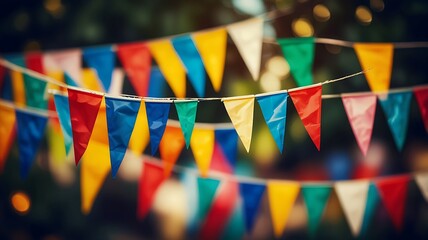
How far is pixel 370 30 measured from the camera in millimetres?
3973

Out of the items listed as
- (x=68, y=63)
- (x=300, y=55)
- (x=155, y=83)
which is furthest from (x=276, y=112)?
(x=68, y=63)

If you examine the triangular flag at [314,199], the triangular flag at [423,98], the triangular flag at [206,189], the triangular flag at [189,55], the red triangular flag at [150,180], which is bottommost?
Answer: the triangular flag at [314,199]

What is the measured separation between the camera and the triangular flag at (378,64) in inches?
114

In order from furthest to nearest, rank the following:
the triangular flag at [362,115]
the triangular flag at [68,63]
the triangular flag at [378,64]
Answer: the triangular flag at [68,63] → the triangular flag at [378,64] → the triangular flag at [362,115]

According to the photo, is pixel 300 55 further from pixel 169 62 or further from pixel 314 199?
pixel 314 199

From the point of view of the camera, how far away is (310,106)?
97.3 inches

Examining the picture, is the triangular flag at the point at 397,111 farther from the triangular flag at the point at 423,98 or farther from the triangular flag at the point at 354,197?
the triangular flag at the point at 354,197

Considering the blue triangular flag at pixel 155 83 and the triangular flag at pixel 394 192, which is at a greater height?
the blue triangular flag at pixel 155 83

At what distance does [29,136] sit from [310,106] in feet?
5.50

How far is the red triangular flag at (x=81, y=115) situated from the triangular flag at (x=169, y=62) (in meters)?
0.83

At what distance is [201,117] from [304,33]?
1064 millimetres

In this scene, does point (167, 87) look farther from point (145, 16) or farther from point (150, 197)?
point (150, 197)

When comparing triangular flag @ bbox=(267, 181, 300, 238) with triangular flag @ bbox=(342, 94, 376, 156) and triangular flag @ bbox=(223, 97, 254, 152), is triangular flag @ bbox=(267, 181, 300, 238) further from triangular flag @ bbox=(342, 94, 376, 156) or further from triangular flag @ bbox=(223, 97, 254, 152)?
triangular flag @ bbox=(223, 97, 254, 152)

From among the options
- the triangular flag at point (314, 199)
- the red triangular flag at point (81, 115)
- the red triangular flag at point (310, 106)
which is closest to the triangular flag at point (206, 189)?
the triangular flag at point (314, 199)
